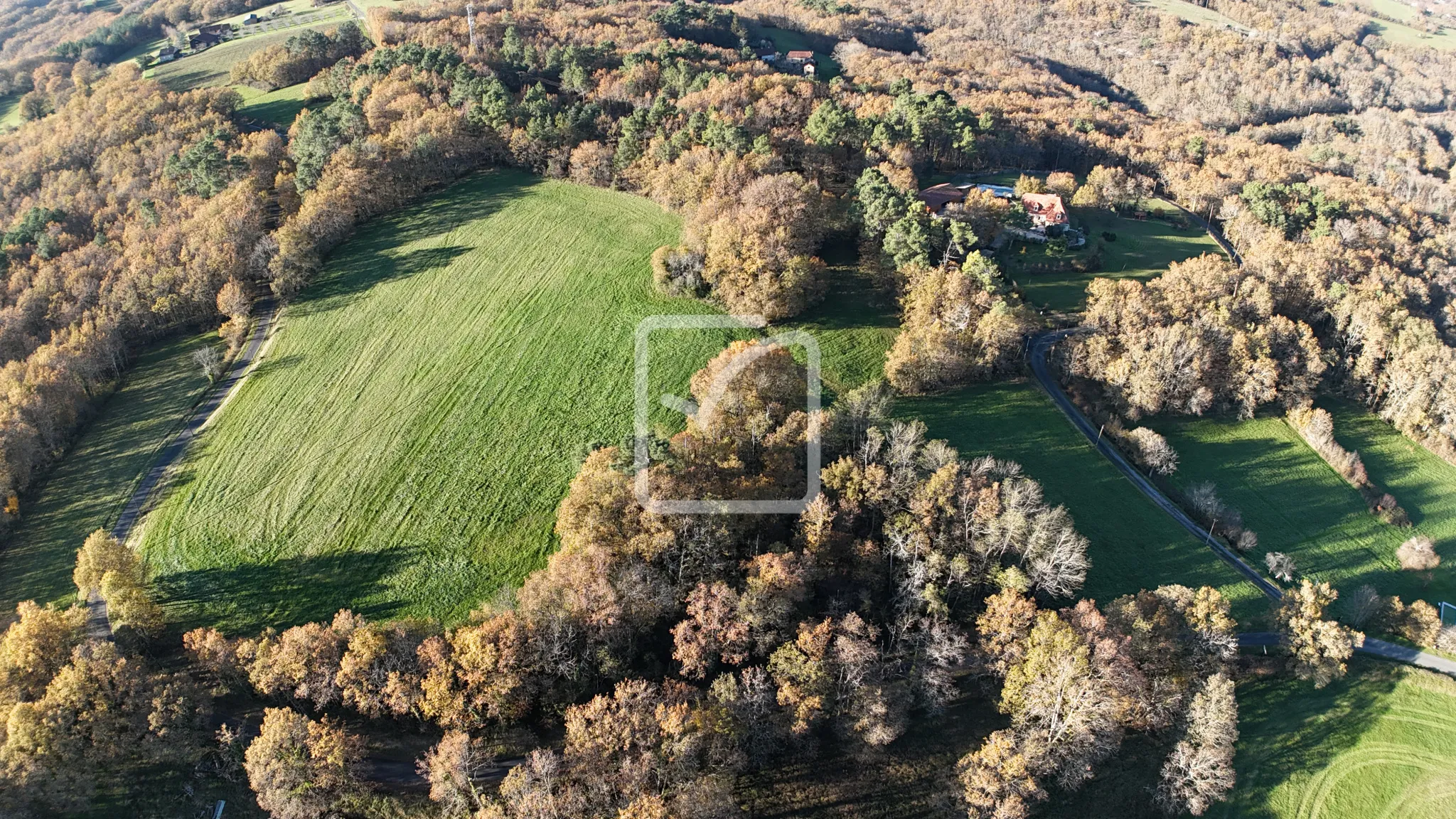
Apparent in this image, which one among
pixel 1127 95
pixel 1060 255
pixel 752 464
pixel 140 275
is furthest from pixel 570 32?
pixel 1127 95

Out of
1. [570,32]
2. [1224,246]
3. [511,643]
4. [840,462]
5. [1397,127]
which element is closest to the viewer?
[511,643]

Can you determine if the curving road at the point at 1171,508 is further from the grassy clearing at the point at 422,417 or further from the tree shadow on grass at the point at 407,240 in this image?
the tree shadow on grass at the point at 407,240

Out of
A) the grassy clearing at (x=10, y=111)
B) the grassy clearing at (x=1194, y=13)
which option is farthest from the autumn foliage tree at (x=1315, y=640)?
the grassy clearing at (x=1194, y=13)

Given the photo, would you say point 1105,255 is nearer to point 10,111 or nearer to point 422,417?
point 422,417

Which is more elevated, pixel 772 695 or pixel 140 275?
pixel 140 275

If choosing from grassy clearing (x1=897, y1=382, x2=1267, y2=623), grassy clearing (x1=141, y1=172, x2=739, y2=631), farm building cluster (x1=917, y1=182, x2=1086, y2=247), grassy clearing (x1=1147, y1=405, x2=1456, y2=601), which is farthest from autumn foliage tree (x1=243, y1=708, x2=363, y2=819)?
farm building cluster (x1=917, y1=182, x2=1086, y2=247)

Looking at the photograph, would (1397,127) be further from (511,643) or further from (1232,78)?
(511,643)
